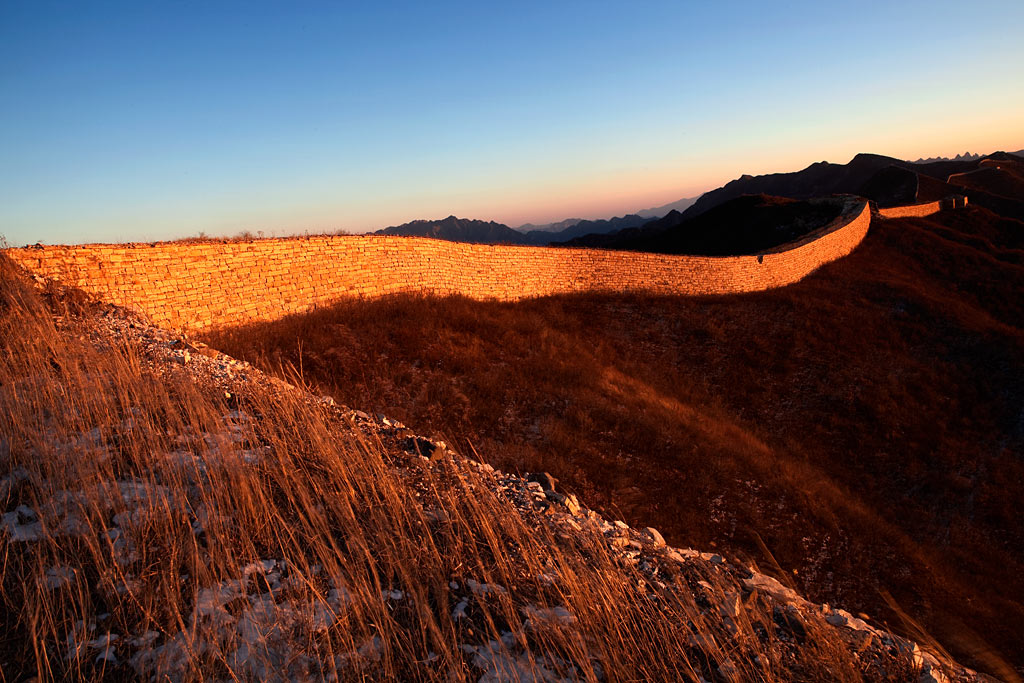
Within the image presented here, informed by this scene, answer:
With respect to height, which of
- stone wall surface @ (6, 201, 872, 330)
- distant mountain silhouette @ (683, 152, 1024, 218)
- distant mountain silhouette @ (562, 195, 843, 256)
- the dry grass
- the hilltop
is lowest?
the hilltop

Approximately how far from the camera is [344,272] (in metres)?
13.5

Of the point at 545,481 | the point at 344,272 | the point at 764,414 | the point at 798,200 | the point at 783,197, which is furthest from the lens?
the point at 783,197

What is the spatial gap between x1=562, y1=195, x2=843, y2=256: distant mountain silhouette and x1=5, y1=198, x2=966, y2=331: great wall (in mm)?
6572

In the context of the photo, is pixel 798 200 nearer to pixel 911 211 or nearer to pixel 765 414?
pixel 911 211

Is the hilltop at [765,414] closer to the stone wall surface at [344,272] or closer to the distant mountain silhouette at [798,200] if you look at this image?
the stone wall surface at [344,272]

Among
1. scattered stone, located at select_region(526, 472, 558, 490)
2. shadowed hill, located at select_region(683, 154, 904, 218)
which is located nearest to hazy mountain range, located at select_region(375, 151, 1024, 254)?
shadowed hill, located at select_region(683, 154, 904, 218)

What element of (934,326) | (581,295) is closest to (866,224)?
(934,326)

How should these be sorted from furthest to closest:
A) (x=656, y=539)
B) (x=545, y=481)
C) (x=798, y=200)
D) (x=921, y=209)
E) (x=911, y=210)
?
(x=798, y=200), (x=921, y=209), (x=911, y=210), (x=545, y=481), (x=656, y=539)

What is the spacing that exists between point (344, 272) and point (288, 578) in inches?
455

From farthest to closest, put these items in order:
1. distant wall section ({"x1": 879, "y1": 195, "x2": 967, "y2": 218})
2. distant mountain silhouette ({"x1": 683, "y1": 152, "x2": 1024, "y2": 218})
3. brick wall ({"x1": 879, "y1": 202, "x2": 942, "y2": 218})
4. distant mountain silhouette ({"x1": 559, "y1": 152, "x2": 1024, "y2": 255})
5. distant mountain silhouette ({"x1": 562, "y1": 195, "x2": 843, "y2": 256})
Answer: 1. distant mountain silhouette ({"x1": 683, "y1": 152, "x2": 1024, "y2": 218})
2. distant wall section ({"x1": 879, "y1": 195, "x2": 967, "y2": 218})
3. brick wall ({"x1": 879, "y1": 202, "x2": 942, "y2": 218})
4. distant mountain silhouette ({"x1": 559, "y1": 152, "x2": 1024, "y2": 255})
5. distant mountain silhouette ({"x1": 562, "y1": 195, "x2": 843, "y2": 256})

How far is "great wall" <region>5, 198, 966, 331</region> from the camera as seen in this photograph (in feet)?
31.6

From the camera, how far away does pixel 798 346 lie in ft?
51.6

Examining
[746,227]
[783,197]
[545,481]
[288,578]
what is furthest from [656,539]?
[783,197]

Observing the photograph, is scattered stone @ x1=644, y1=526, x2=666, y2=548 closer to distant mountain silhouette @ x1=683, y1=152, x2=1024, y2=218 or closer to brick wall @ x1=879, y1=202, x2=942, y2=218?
brick wall @ x1=879, y1=202, x2=942, y2=218
